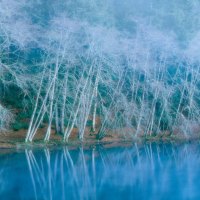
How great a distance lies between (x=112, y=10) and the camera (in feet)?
124

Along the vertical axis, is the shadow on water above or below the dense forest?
below

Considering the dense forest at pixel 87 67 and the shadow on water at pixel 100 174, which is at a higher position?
the dense forest at pixel 87 67

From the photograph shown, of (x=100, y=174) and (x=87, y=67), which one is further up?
(x=87, y=67)

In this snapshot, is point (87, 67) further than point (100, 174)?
Yes

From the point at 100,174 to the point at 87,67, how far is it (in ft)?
44.2

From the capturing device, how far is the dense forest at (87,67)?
87.3 ft

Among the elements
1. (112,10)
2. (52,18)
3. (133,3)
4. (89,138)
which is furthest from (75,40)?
(133,3)

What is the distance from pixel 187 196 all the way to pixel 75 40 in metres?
16.9

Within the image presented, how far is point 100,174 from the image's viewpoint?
58.5 feet

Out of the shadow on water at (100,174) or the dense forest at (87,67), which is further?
the dense forest at (87,67)

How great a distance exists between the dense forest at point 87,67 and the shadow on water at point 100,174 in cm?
343

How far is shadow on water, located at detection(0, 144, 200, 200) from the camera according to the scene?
14.1 m

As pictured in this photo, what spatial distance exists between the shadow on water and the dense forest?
343 centimetres

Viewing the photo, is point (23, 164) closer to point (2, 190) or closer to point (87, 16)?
point (2, 190)
